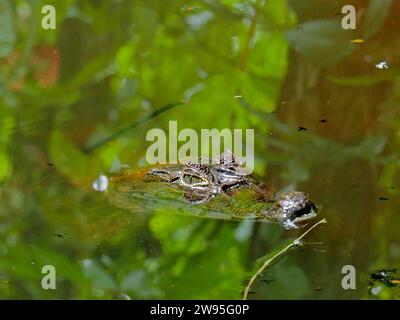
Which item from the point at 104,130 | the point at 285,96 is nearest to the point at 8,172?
the point at 104,130

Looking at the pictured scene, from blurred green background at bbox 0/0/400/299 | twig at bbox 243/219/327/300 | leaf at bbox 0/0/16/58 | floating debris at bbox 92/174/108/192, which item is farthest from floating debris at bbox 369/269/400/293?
leaf at bbox 0/0/16/58

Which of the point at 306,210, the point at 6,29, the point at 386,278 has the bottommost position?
the point at 386,278

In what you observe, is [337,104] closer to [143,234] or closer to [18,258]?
[143,234]

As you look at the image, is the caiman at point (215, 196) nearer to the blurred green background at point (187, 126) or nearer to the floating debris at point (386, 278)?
the blurred green background at point (187, 126)

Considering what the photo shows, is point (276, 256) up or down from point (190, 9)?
down

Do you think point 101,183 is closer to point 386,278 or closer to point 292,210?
point 292,210

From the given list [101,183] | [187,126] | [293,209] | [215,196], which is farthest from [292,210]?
[101,183]

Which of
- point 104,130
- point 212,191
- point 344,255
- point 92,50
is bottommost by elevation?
point 344,255
